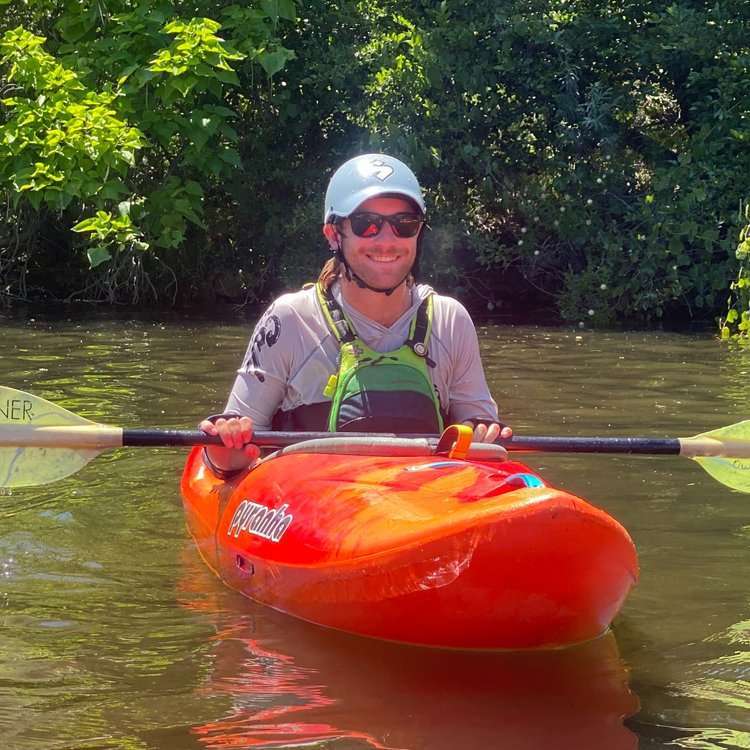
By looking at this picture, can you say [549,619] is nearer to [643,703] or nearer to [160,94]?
[643,703]

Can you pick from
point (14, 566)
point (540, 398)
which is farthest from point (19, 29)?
point (14, 566)

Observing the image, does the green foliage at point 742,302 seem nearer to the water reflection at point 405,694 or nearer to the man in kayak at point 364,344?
the man in kayak at point 364,344

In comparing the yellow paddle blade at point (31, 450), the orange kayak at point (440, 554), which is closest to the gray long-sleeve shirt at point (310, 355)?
the orange kayak at point (440, 554)

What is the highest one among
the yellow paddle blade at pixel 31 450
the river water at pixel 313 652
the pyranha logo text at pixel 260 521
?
the yellow paddle blade at pixel 31 450

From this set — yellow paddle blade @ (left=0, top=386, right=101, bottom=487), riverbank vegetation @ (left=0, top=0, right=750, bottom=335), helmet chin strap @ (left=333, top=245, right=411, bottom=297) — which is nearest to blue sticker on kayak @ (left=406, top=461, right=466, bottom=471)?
helmet chin strap @ (left=333, top=245, right=411, bottom=297)

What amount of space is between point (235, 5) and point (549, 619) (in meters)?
9.79

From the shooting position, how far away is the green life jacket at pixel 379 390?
4.13 m

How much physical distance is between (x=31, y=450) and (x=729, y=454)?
212 cm

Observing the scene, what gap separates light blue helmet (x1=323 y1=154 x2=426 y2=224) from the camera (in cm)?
418

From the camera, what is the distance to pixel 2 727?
288 cm

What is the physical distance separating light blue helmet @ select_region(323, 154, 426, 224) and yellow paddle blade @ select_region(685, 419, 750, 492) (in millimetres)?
1106

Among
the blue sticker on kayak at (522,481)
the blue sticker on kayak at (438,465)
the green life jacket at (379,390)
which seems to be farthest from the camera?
the green life jacket at (379,390)

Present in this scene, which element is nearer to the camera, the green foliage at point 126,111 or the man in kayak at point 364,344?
the man in kayak at point 364,344

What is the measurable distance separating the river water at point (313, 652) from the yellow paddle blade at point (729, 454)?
0.25m
